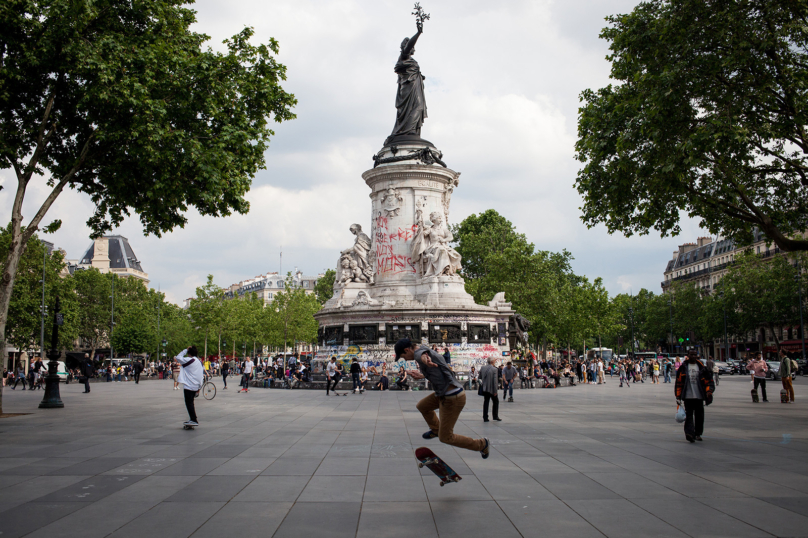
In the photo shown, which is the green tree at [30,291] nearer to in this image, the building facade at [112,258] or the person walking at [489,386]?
the person walking at [489,386]

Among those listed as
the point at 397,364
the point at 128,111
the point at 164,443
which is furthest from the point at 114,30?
the point at 397,364

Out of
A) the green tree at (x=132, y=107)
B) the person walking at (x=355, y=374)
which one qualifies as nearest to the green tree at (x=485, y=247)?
the person walking at (x=355, y=374)

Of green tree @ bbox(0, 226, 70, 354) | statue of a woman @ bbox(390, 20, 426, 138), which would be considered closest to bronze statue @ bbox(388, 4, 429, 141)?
statue of a woman @ bbox(390, 20, 426, 138)

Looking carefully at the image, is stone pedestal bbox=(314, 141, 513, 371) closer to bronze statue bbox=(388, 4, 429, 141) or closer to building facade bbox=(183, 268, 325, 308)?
bronze statue bbox=(388, 4, 429, 141)

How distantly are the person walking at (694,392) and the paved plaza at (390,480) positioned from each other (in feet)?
0.85

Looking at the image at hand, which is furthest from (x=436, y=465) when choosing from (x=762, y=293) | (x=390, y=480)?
(x=762, y=293)

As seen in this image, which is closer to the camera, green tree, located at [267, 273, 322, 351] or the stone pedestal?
the stone pedestal

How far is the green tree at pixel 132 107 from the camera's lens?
1545 cm

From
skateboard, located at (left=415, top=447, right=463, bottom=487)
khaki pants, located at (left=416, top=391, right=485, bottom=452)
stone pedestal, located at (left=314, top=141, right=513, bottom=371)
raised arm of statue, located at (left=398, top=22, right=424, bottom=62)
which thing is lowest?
skateboard, located at (left=415, top=447, right=463, bottom=487)

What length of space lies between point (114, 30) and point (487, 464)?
14.6 meters

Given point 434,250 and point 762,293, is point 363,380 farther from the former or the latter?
point 762,293

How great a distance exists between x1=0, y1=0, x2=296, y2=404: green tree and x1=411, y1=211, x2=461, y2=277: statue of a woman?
14.6 metres

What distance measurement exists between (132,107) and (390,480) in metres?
12.0

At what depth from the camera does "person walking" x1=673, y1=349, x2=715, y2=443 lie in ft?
36.8
